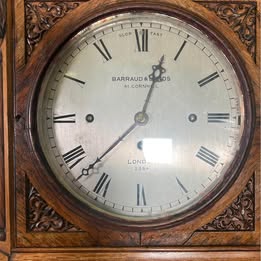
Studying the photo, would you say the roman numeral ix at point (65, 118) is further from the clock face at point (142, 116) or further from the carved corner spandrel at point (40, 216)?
the carved corner spandrel at point (40, 216)

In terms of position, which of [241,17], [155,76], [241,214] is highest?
[241,17]

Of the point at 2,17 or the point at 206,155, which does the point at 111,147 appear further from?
the point at 2,17

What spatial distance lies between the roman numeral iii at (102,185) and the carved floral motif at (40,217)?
3.1 inches

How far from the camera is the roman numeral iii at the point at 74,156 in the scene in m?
0.83

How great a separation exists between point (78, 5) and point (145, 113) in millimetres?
227

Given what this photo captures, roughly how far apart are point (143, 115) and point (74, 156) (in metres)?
0.15

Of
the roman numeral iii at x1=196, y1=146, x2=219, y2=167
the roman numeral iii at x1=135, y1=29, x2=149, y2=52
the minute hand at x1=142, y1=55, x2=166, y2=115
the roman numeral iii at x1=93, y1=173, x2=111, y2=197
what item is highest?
the roman numeral iii at x1=135, y1=29, x2=149, y2=52

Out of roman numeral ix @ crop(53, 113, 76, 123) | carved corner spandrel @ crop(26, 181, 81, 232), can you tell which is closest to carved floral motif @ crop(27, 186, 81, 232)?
carved corner spandrel @ crop(26, 181, 81, 232)

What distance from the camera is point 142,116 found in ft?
2.76

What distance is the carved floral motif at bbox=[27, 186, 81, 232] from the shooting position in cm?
82

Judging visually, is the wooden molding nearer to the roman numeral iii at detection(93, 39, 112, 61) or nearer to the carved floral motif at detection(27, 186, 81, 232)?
the roman numeral iii at detection(93, 39, 112, 61)

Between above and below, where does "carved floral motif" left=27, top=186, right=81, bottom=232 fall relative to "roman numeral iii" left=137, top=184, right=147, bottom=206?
below

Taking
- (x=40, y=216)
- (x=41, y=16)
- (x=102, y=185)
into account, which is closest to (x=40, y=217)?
(x=40, y=216)

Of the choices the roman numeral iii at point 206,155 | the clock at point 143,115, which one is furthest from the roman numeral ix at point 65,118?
the roman numeral iii at point 206,155
